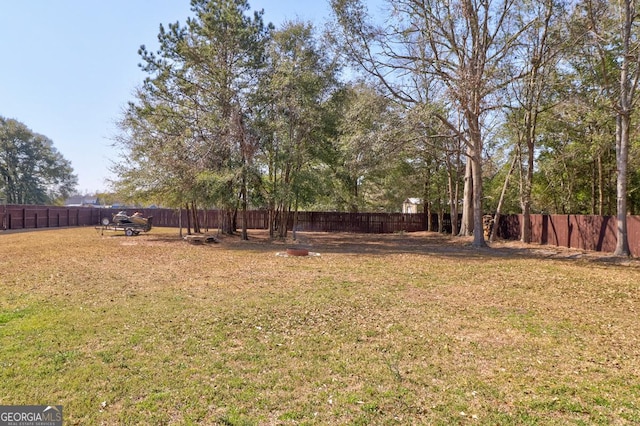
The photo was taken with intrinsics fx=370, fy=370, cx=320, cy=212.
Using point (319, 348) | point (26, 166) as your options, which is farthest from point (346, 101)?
point (26, 166)

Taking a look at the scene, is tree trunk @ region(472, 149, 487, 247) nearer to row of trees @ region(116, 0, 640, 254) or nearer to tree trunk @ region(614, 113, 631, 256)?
row of trees @ region(116, 0, 640, 254)

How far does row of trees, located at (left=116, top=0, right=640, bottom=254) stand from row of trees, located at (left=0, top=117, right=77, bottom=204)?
30708 millimetres

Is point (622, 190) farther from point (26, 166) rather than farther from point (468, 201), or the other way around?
point (26, 166)

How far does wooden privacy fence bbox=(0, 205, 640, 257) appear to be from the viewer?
578 inches

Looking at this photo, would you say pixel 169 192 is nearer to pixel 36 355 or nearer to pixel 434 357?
pixel 36 355

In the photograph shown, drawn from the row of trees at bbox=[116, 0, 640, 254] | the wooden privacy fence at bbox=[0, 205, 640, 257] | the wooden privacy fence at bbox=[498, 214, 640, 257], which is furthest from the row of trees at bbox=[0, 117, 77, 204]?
the wooden privacy fence at bbox=[498, 214, 640, 257]

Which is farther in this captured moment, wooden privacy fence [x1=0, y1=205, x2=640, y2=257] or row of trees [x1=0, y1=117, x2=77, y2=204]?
row of trees [x1=0, y1=117, x2=77, y2=204]

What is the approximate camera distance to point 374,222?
92.7ft

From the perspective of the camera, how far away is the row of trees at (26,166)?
39344 millimetres

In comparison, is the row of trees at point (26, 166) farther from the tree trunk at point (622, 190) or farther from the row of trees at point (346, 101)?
the tree trunk at point (622, 190)

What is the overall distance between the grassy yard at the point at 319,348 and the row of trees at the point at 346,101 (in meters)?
8.04

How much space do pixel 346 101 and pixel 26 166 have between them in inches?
1589

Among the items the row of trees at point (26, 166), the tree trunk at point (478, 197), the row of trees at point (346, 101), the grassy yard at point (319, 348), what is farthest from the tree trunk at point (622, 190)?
the row of trees at point (26, 166)

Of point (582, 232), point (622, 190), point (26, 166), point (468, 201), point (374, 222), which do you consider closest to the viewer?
point (622, 190)
